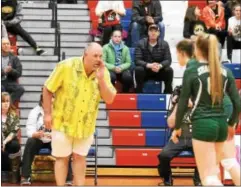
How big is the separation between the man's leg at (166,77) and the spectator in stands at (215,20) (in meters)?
A: 1.57

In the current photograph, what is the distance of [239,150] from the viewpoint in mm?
9789

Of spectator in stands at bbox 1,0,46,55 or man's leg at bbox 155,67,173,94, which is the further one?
spectator in stands at bbox 1,0,46,55

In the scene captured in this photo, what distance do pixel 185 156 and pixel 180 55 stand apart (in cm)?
392

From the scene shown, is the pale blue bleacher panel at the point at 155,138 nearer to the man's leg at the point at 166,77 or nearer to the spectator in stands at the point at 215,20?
the man's leg at the point at 166,77

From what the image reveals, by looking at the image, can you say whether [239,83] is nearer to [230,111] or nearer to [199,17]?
[199,17]

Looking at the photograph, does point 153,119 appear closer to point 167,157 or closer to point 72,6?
point 167,157

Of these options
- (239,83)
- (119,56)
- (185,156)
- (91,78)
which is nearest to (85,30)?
(119,56)

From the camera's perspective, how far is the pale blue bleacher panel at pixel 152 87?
39.1 feet

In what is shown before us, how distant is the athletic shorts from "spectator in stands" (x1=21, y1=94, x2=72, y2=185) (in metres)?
3.90

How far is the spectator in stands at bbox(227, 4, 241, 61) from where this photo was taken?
1259cm

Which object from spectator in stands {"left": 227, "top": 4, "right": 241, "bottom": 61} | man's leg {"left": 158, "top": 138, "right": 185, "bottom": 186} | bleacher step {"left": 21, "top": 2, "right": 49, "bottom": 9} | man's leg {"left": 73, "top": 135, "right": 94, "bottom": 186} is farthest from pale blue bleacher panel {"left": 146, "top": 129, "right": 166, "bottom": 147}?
bleacher step {"left": 21, "top": 2, "right": 49, "bottom": 9}

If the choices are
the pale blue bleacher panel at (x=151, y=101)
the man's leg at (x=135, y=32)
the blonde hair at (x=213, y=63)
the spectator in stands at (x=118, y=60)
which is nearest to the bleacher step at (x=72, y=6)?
the man's leg at (x=135, y=32)

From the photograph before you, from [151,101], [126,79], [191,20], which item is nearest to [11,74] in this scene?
[126,79]

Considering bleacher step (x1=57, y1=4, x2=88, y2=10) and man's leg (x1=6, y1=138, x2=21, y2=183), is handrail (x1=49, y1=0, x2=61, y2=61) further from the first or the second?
man's leg (x1=6, y1=138, x2=21, y2=183)
